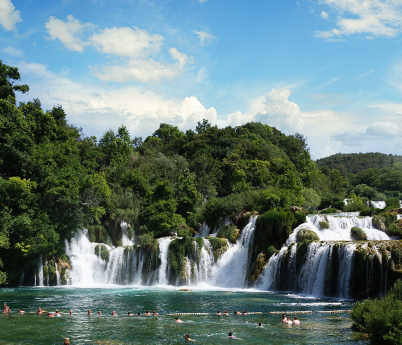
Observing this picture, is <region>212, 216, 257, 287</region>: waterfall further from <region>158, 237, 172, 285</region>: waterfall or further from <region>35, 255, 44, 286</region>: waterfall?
<region>35, 255, 44, 286</region>: waterfall

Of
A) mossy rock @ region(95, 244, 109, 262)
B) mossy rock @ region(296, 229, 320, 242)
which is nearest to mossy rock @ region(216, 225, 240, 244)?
mossy rock @ region(296, 229, 320, 242)

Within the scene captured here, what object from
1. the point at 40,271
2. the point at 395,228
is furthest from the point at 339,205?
the point at 40,271

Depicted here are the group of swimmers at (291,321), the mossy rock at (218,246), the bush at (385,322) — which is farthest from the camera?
the mossy rock at (218,246)

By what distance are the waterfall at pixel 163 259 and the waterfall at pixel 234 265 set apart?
4.93 metres

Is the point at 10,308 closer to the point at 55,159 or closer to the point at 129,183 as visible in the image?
the point at 55,159

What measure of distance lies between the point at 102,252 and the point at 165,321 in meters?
22.0

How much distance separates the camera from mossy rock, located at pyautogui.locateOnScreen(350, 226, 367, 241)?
36375 mm

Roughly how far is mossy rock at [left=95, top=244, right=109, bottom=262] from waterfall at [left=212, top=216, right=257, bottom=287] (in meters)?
11.5

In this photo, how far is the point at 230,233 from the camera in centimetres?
4206

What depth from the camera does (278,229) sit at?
38.8 m

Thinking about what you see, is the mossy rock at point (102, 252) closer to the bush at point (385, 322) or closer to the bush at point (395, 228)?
the bush at point (395, 228)

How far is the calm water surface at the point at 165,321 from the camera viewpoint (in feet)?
58.0

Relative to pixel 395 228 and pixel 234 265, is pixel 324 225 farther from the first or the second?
pixel 234 265

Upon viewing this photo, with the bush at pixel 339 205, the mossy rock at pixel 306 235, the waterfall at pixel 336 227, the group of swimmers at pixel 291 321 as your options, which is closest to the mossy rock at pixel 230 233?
the waterfall at pixel 336 227
